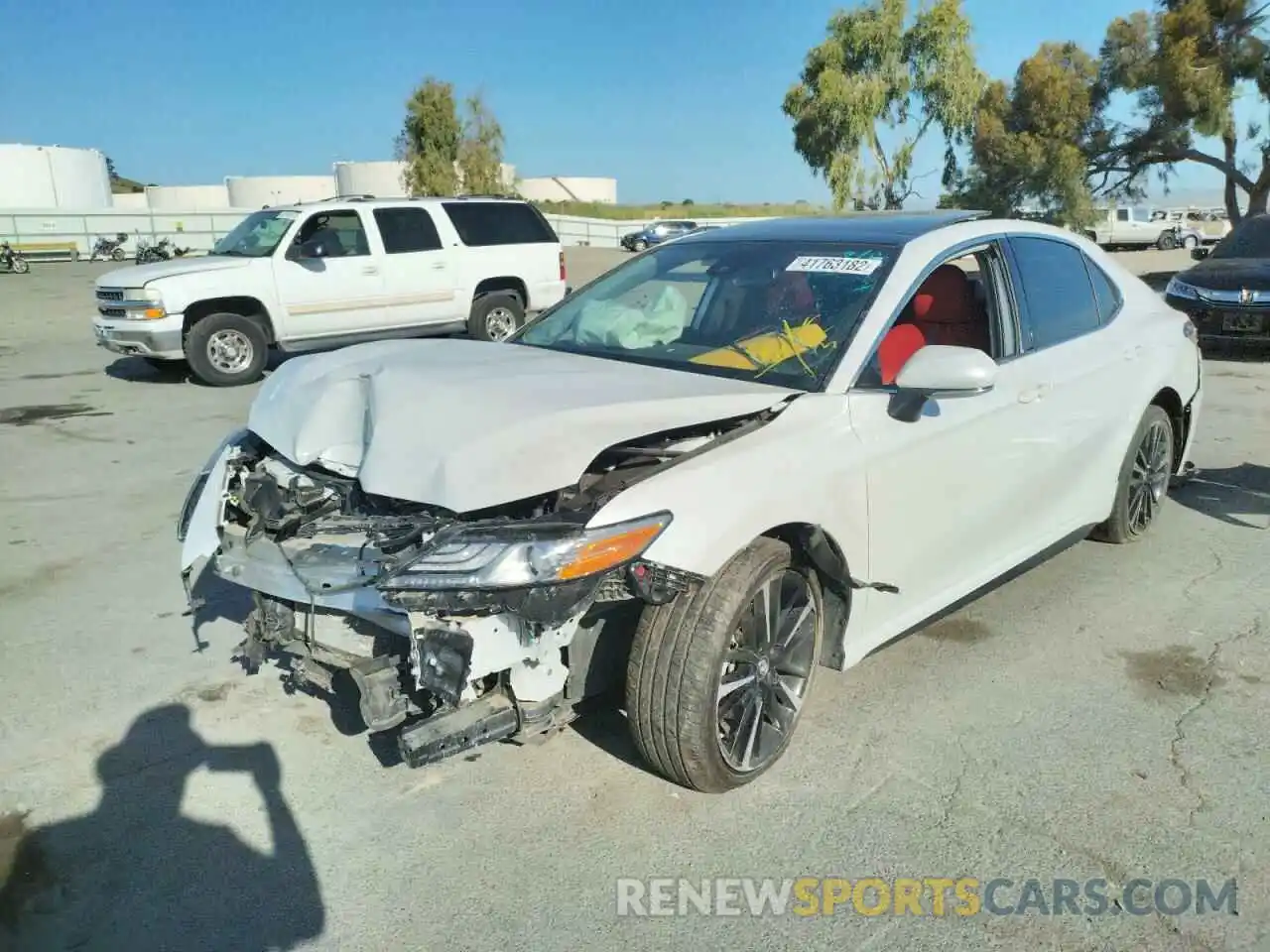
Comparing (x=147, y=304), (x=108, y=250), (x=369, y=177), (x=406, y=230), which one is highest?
(x=369, y=177)

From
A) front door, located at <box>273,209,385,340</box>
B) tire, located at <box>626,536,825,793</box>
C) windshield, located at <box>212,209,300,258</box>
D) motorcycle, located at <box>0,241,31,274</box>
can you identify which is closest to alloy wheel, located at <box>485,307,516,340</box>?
front door, located at <box>273,209,385,340</box>

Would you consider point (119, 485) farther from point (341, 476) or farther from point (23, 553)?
point (341, 476)

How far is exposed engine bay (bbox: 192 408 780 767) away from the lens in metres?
2.63

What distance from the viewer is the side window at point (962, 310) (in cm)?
388

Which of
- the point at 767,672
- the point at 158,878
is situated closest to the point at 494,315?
the point at 767,672

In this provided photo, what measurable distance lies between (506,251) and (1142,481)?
9648mm

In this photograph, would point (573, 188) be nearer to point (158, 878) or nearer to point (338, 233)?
point (338, 233)

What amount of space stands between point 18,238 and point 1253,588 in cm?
4175

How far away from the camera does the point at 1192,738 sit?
3506 mm

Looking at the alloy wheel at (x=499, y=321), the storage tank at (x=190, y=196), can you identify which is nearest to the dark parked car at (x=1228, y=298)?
the alloy wheel at (x=499, y=321)

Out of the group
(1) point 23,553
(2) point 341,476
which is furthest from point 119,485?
(2) point 341,476

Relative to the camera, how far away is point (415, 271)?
12.4 m

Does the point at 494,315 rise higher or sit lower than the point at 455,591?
higher

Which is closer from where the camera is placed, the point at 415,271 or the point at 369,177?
the point at 415,271
